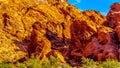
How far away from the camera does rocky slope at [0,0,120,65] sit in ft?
239

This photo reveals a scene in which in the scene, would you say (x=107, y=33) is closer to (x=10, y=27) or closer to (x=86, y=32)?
(x=86, y=32)

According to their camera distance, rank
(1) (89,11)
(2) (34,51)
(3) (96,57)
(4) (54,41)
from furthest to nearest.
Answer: (1) (89,11) → (4) (54,41) → (2) (34,51) → (3) (96,57)

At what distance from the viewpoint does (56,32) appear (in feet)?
384

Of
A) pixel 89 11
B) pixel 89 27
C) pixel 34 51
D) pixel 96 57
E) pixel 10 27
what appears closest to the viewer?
pixel 96 57

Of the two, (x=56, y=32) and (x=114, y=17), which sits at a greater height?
(x=114, y=17)

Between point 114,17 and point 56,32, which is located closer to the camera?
point 114,17

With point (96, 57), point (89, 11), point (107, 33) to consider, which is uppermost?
point (89, 11)

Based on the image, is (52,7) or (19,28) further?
(52,7)

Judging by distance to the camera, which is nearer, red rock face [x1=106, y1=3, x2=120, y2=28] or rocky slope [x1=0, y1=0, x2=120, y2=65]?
rocky slope [x1=0, y1=0, x2=120, y2=65]

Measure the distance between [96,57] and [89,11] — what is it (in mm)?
61831

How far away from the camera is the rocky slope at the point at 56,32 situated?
239 feet

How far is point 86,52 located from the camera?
73625mm

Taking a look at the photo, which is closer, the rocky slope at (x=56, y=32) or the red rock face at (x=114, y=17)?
the rocky slope at (x=56, y=32)

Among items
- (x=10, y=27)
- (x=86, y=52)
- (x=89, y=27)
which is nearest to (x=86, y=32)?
(x=89, y=27)
